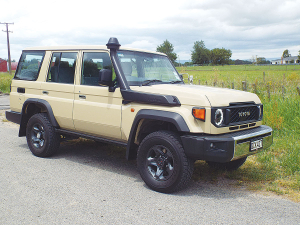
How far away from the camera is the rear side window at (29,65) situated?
615cm

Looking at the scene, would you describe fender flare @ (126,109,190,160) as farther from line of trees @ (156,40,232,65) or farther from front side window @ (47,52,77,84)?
line of trees @ (156,40,232,65)

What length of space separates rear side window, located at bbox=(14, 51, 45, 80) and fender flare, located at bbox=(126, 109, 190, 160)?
105 inches

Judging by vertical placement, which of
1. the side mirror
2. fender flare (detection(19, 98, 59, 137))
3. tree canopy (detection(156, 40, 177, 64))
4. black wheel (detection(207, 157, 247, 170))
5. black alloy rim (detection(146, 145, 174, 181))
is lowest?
black wheel (detection(207, 157, 247, 170))

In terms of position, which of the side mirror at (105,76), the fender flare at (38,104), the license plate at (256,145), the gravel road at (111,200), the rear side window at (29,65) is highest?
the rear side window at (29,65)

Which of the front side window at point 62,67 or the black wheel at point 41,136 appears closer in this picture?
Answer: the front side window at point 62,67

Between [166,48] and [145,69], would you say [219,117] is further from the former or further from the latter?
[166,48]

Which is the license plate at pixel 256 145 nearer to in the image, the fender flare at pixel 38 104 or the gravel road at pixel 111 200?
the gravel road at pixel 111 200

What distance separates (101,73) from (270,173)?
10.1 feet

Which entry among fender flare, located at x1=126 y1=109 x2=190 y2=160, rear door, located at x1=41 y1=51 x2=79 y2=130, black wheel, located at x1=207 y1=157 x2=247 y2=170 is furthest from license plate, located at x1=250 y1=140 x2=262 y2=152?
rear door, located at x1=41 y1=51 x2=79 y2=130

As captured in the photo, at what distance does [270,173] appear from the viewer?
5.04 metres

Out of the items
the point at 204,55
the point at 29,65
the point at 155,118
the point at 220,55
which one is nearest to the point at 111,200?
the point at 155,118

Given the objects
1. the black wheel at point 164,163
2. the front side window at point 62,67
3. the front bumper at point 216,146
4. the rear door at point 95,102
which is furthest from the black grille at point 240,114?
the front side window at point 62,67

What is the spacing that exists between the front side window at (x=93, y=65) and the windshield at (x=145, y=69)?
268 millimetres

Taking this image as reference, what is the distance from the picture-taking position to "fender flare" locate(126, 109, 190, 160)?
13.2 feet
